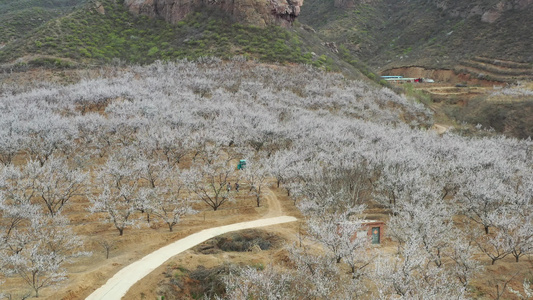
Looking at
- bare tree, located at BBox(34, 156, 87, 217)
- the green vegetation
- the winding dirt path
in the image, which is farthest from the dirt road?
the green vegetation

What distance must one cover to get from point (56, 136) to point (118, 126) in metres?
8.17

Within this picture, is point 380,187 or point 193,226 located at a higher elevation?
point 380,187

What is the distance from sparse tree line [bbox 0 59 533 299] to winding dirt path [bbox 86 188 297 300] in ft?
8.69

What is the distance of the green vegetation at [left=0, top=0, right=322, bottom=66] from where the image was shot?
263 feet

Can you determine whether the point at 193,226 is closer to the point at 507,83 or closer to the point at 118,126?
the point at 118,126

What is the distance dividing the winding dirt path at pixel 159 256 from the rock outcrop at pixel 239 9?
67.1 m

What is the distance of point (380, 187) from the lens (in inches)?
1380

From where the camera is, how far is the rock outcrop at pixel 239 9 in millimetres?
89938

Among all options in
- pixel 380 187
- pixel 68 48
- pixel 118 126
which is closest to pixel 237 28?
pixel 68 48

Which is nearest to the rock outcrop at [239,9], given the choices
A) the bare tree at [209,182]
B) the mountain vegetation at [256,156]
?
the mountain vegetation at [256,156]

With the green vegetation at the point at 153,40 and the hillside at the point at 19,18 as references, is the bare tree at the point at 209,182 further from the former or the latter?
the hillside at the point at 19,18

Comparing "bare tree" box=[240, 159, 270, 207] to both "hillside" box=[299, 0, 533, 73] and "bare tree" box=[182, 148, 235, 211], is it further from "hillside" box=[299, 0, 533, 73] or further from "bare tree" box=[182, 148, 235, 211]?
"hillside" box=[299, 0, 533, 73]

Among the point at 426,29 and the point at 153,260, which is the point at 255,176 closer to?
the point at 153,260

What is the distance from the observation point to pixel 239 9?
89.7m
